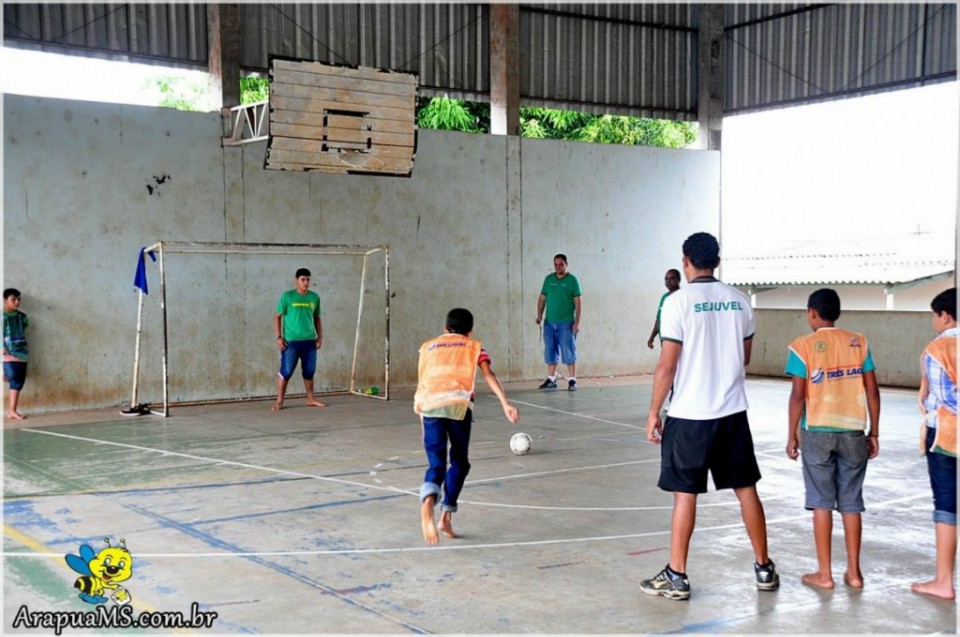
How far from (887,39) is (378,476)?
43.2 ft

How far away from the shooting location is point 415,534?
706cm

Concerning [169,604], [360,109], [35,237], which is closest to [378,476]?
[169,604]

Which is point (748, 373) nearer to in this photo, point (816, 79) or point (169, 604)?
point (816, 79)

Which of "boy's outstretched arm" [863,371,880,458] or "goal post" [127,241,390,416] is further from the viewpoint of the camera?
"goal post" [127,241,390,416]

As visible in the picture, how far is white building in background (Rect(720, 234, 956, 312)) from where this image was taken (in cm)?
2264

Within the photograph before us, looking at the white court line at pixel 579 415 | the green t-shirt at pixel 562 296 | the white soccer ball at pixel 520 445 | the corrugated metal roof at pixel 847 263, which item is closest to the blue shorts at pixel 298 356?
the white court line at pixel 579 415

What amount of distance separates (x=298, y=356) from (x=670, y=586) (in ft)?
29.6

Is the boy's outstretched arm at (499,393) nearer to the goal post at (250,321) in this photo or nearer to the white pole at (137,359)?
the goal post at (250,321)

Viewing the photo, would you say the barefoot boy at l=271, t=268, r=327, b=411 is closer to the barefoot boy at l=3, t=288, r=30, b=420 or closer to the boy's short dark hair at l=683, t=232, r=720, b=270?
the barefoot boy at l=3, t=288, r=30, b=420

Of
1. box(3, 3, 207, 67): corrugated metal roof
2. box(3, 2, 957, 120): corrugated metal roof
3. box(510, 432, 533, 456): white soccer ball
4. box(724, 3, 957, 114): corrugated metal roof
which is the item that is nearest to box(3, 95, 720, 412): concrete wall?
box(3, 3, 207, 67): corrugated metal roof

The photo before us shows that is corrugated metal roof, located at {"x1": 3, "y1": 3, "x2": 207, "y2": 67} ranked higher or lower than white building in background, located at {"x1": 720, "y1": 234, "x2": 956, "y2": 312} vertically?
higher

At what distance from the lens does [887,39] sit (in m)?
17.8

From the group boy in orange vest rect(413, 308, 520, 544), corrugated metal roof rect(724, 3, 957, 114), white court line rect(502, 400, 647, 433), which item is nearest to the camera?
boy in orange vest rect(413, 308, 520, 544)

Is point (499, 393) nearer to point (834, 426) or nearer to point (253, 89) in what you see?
point (834, 426)
